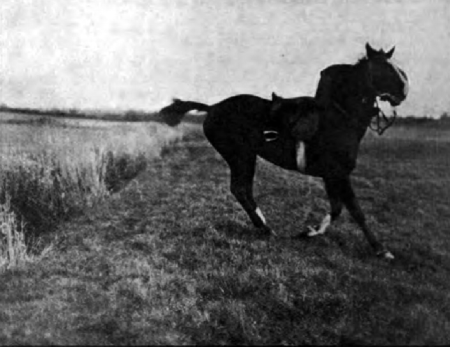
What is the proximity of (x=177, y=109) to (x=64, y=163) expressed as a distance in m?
3.55

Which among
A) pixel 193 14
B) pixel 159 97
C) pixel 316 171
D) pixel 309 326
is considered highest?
pixel 193 14

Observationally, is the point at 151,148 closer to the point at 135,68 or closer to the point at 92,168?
the point at 92,168

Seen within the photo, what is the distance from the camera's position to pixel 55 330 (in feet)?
12.5

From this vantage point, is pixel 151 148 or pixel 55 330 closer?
pixel 55 330

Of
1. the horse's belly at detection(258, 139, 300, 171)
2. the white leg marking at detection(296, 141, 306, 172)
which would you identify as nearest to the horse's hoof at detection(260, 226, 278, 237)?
the horse's belly at detection(258, 139, 300, 171)

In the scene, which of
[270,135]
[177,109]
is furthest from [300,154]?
[177,109]

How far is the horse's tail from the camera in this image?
5.28m

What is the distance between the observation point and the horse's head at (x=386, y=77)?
4.25 meters

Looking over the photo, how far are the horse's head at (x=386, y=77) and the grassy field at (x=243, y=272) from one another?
115 cm

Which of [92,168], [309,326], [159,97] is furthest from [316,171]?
[92,168]

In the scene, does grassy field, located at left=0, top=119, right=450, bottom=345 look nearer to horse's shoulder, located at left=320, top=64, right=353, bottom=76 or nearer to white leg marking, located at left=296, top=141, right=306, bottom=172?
white leg marking, located at left=296, top=141, right=306, bottom=172

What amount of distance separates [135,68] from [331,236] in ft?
9.79

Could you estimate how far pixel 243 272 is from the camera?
4.41 metres

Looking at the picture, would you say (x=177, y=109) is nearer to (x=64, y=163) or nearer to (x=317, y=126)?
(x=317, y=126)
